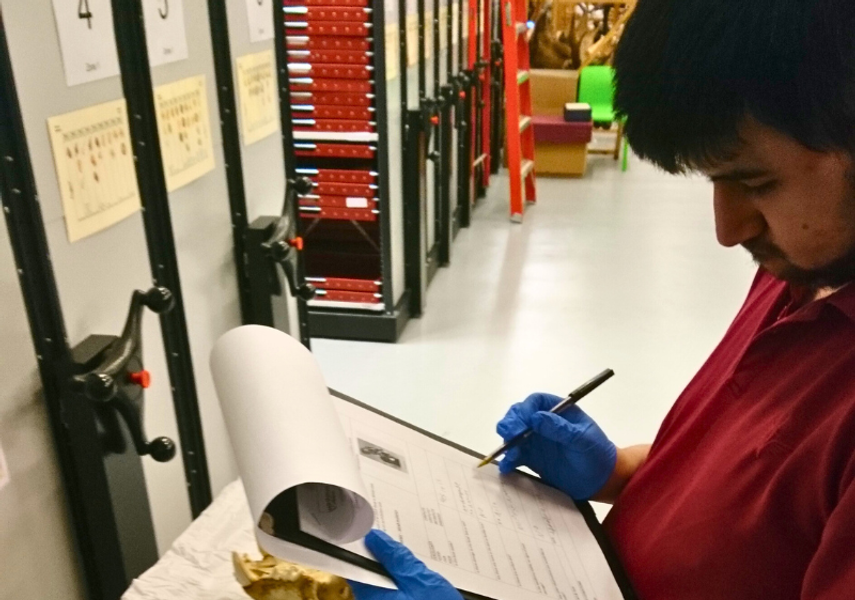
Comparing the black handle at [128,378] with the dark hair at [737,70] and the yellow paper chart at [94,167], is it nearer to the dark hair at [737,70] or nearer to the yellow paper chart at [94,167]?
the yellow paper chart at [94,167]

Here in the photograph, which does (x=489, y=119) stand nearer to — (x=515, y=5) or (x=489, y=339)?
(x=515, y=5)

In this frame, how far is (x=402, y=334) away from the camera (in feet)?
11.0

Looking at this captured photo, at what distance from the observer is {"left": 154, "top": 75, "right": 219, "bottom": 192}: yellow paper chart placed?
1.19 meters

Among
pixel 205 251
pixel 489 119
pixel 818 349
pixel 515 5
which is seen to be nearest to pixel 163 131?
pixel 205 251

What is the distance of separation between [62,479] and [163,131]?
0.56 metres

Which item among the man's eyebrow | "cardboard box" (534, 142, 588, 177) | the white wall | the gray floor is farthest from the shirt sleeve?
"cardboard box" (534, 142, 588, 177)

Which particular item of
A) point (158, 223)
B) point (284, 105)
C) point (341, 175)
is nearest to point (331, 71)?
point (341, 175)

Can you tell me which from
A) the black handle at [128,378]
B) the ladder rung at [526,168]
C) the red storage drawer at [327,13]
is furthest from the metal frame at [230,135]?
the ladder rung at [526,168]

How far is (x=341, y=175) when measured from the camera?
10.1ft

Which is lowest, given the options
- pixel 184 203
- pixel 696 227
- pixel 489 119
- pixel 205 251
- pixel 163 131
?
pixel 696 227

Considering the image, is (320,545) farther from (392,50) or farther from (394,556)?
(392,50)

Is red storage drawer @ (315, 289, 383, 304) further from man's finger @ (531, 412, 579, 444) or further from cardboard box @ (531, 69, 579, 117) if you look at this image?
cardboard box @ (531, 69, 579, 117)

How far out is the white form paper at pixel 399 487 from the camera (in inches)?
27.5

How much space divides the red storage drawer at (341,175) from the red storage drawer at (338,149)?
0.07 metres
